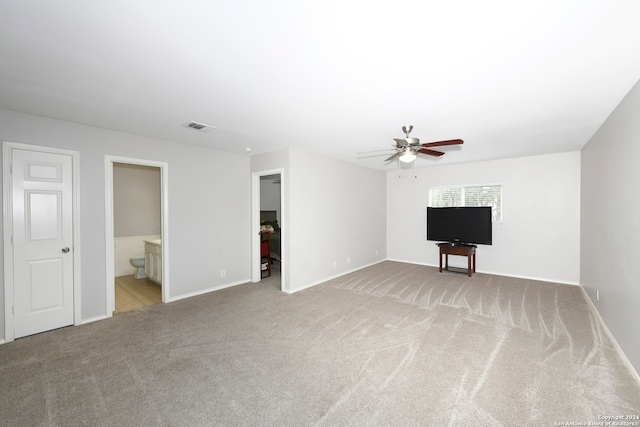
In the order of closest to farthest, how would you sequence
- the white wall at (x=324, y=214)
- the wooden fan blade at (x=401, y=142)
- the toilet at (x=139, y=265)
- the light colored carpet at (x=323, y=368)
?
the light colored carpet at (x=323, y=368), the wooden fan blade at (x=401, y=142), the white wall at (x=324, y=214), the toilet at (x=139, y=265)

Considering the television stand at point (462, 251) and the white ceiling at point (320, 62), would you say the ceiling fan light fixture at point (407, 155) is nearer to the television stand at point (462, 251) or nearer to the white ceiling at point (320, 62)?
the white ceiling at point (320, 62)

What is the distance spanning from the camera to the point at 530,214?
5328 mm

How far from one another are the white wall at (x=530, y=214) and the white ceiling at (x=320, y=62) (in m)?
2.08

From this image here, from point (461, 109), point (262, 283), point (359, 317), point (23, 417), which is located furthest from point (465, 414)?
point (262, 283)

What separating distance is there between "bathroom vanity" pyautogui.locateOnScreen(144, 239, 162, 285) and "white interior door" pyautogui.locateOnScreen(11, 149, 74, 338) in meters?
1.61

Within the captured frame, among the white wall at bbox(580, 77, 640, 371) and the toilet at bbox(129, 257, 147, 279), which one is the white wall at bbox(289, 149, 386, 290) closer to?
the toilet at bbox(129, 257, 147, 279)

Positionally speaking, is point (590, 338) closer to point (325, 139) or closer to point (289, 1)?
point (325, 139)

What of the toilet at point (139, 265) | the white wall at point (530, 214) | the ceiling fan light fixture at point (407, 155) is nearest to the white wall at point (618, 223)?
the white wall at point (530, 214)

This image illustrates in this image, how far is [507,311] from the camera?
3676 mm

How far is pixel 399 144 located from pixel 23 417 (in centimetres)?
386

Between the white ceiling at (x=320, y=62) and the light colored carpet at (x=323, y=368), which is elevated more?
the white ceiling at (x=320, y=62)

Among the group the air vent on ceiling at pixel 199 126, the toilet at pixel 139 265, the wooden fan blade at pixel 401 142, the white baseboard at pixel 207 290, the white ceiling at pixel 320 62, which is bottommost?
the white baseboard at pixel 207 290

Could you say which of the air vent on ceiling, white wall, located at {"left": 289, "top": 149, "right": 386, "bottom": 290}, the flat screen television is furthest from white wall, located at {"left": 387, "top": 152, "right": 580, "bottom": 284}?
the air vent on ceiling

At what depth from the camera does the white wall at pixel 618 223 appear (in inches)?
90.9
